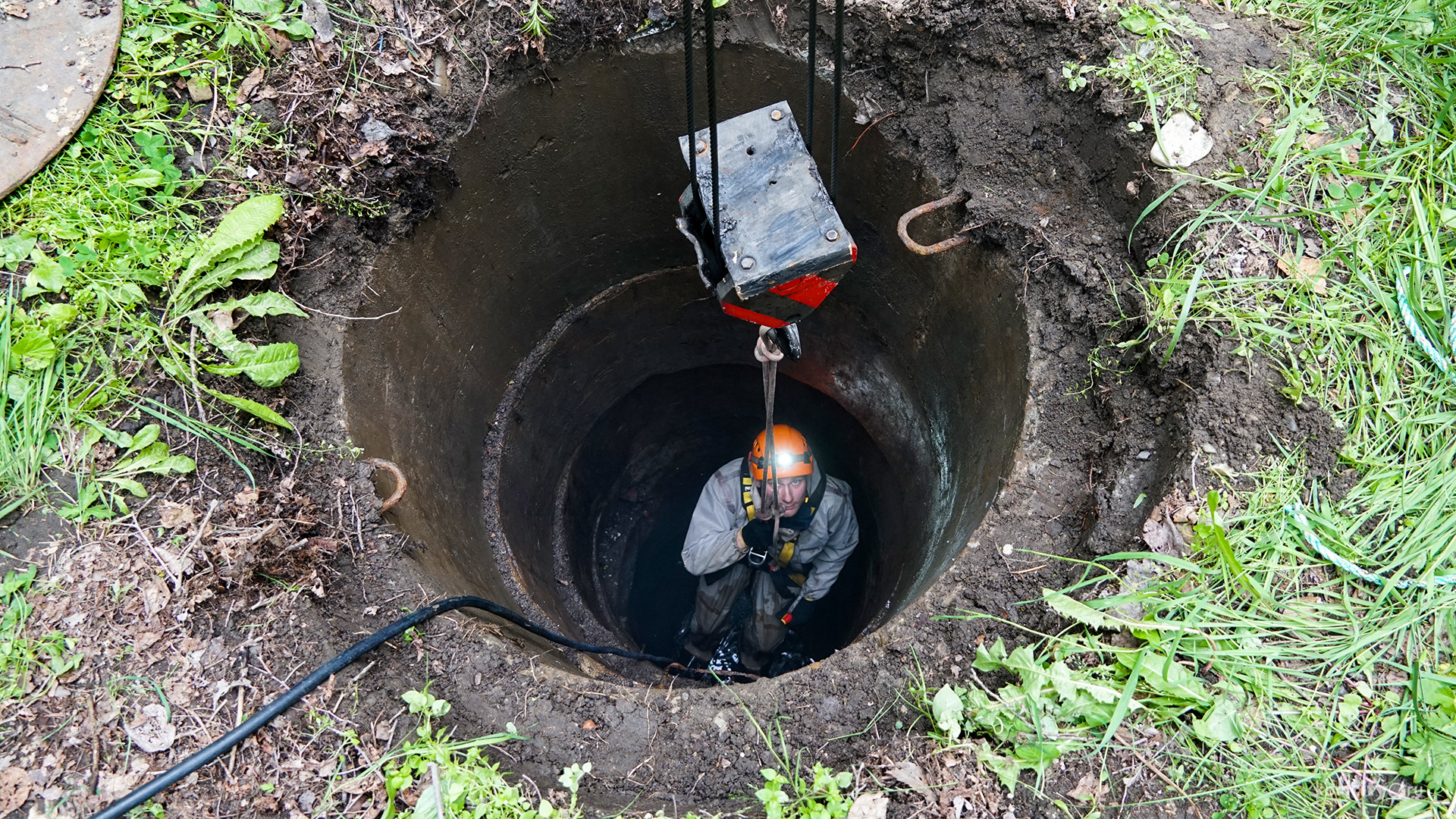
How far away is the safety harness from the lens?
14.3 feet

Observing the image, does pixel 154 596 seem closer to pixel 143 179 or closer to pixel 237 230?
pixel 237 230

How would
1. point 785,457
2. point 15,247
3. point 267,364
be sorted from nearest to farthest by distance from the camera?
1. point 15,247
2. point 267,364
3. point 785,457

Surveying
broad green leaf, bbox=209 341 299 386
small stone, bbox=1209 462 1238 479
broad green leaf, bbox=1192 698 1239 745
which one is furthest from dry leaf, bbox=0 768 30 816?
small stone, bbox=1209 462 1238 479

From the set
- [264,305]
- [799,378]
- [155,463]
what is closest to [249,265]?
[264,305]

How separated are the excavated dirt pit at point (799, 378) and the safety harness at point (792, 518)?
1.81 feet

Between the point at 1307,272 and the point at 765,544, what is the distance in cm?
301

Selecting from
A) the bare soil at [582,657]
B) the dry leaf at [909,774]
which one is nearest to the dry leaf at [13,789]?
the bare soil at [582,657]

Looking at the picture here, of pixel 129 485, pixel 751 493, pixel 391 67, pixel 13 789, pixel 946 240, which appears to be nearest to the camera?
pixel 13 789

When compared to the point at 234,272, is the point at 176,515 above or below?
below

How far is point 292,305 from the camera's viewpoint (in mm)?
2637

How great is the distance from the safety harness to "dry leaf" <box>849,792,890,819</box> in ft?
7.60

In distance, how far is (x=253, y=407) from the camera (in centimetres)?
242

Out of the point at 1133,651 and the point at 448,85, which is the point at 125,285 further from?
the point at 1133,651

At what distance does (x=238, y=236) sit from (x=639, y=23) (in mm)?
1889
